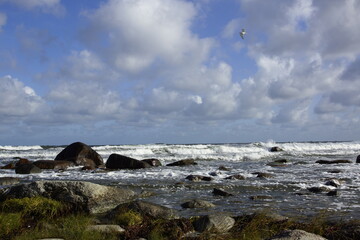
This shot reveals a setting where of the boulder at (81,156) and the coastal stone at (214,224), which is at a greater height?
the boulder at (81,156)

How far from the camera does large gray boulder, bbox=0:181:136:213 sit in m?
7.99

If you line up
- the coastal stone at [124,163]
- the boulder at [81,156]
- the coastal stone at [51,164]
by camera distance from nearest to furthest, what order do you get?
1. the coastal stone at [51,164]
2. the coastal stone at [124,163]
3. the boulder at [81,156]

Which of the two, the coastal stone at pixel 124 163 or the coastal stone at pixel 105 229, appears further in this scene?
the coastal stone at pixel 124 163

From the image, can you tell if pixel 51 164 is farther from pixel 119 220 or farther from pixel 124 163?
pixel 119 220

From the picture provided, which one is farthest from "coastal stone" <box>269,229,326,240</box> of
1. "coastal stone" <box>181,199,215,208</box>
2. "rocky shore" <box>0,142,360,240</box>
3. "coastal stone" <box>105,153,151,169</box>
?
"coastal stone" <box>105,153,151,169</box>

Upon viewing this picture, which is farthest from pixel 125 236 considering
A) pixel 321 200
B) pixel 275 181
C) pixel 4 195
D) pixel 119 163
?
pixel 119 163

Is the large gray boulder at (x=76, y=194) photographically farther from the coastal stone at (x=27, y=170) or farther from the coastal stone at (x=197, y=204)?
the coastal stone at (x=27, y=170)

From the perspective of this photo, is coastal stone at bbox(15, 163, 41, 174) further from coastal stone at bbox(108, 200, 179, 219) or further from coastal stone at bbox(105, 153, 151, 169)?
coastal stone at bbox(108, 200, 179, 219)

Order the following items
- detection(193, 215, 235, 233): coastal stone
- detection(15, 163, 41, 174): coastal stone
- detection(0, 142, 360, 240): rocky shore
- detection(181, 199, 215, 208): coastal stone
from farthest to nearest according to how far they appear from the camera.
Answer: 1. detection(15, 163, 41, 174): coastal stone
2. detection(181, 199, 215, 208): coastal stone
3. detection(193, 215, 235, 233): coastal stone
4. detection(0, 142, 360, 240): rocky shore

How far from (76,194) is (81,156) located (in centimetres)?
1485

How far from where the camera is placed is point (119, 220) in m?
6.92

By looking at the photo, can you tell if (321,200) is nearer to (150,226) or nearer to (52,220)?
(150,226)

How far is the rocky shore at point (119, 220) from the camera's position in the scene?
5.52 metres

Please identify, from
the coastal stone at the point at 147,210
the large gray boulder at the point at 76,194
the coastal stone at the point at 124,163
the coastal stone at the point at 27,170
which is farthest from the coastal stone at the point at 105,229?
the coastal stone at the point at 124,163
